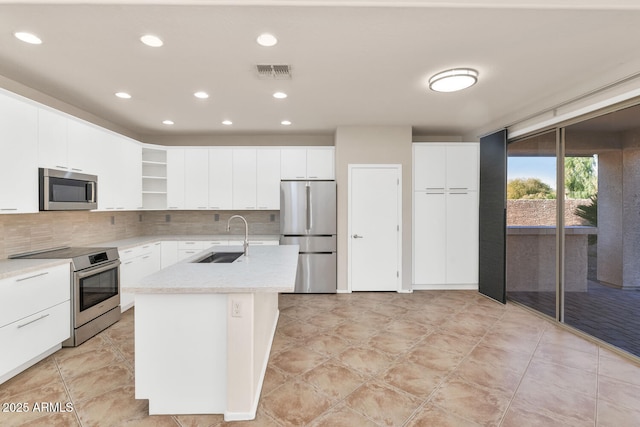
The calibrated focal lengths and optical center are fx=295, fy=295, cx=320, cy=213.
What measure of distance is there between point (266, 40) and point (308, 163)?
9.04ft

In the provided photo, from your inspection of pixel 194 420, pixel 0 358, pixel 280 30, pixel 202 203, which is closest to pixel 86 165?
→ pixel 202 203

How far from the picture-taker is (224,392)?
6.26 ft

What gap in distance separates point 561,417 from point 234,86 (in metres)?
3.79

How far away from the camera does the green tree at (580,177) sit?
3260mm

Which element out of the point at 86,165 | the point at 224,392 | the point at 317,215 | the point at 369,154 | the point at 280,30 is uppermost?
the point at 280,30

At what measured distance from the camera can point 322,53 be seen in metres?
2.40

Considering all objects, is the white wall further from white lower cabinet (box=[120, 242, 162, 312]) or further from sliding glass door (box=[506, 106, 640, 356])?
white lower cabinet (box=[120, 242, 162, 312])

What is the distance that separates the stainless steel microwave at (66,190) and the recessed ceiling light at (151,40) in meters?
1.66

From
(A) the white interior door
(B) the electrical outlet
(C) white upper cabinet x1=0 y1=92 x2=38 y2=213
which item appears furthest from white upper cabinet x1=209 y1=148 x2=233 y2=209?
(B) the electrical outlet

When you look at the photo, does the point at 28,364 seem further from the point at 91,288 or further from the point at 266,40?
the point at 266,40

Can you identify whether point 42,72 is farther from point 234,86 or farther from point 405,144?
point 405,144

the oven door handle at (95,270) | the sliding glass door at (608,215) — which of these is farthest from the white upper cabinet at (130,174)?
the sliding glass door at (608,215)

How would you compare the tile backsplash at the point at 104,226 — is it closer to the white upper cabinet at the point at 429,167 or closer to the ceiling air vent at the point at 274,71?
the white upper cabinet at the point at 429,167

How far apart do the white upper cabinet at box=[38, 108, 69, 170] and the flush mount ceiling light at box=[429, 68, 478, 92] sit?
376 centimetres
